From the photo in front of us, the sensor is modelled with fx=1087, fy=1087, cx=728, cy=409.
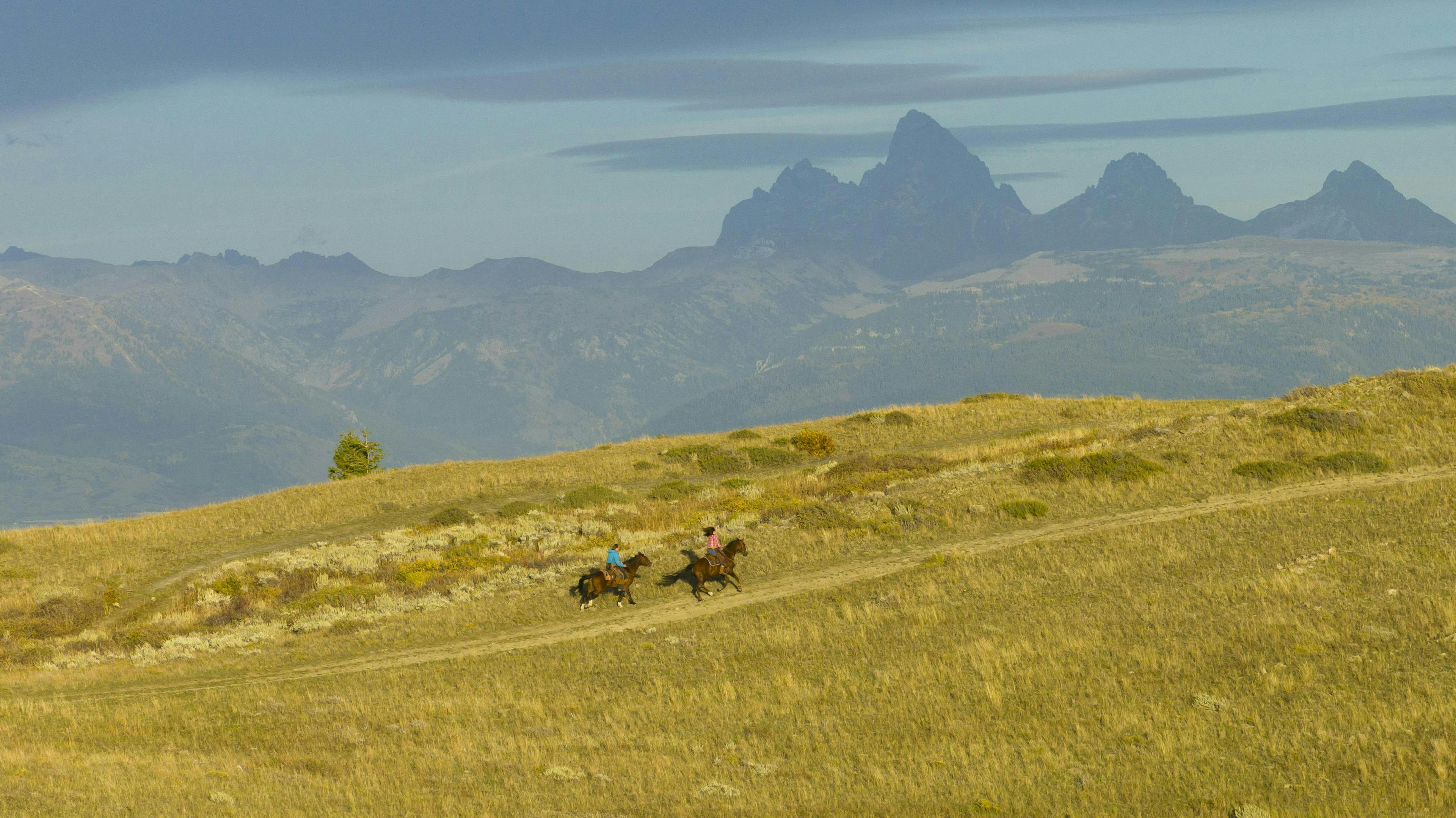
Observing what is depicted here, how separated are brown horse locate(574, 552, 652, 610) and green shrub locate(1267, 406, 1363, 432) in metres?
25.1

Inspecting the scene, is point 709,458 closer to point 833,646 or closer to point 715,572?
point 715,572

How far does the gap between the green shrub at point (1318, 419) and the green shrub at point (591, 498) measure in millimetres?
27744

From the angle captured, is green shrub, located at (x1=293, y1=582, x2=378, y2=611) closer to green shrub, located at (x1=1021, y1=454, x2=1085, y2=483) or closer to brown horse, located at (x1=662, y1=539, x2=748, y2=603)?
brown horse, located at (x1=662, y1=539, x2=748, y2=603)

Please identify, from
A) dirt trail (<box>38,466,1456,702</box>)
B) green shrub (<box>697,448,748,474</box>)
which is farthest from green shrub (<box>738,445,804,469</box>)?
dirt trail (<box>38,466,1456,702</box>)

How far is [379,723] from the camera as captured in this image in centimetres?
2305

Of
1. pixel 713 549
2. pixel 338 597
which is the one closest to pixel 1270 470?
pixel 713 549

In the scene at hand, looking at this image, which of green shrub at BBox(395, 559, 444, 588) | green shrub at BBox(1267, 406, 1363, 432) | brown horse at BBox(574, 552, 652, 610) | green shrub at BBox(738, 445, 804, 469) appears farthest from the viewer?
green shrub at BBox(738, 445, 804, 469)

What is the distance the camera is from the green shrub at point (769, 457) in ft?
189

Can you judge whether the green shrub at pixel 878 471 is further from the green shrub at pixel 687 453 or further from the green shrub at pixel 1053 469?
the green shrub at pixel 687 453

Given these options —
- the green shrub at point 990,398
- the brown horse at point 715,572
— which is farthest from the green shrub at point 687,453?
the brown horse at point 715,572

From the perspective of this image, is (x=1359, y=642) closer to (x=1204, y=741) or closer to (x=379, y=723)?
(x=1204, y=741)

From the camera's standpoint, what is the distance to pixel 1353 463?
35.9 metres

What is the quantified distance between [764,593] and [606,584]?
4.76 m

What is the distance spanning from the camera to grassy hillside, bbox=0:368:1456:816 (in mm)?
17516
